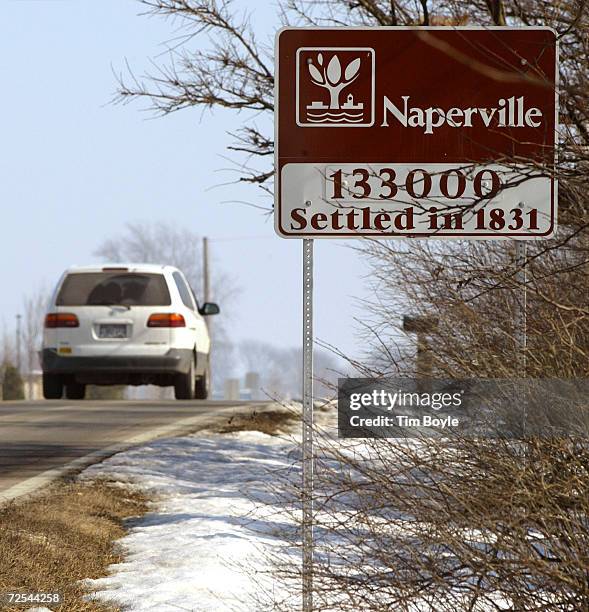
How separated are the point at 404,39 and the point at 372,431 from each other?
5.90 ft

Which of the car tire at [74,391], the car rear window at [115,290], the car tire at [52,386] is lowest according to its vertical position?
the car tire at [74,391]

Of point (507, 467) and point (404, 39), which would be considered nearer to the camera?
point (507, 467)

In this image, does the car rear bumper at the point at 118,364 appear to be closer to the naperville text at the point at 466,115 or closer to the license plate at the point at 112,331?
the license plate at the point at 112,331

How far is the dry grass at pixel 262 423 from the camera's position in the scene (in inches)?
549

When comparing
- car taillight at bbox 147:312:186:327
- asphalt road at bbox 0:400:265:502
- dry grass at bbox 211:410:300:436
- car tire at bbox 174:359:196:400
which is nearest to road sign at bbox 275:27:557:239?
asphalt road at bbox 0:400:265:502

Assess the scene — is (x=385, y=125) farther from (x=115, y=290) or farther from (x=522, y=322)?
(x=115, y=290)

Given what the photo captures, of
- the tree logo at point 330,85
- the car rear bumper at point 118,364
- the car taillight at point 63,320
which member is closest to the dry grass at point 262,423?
the car rear bumper at point 118,364

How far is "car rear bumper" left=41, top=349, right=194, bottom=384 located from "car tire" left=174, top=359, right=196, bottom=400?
1.33 feet

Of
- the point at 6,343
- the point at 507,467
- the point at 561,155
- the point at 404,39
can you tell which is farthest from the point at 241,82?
the point at 6,343

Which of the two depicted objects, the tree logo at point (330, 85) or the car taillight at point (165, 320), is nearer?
the tree logo at point (330, 85)

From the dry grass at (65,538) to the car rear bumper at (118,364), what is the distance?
858 centimetres

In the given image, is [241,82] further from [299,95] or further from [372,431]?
[372,431]

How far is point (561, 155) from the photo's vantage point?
17.7ft

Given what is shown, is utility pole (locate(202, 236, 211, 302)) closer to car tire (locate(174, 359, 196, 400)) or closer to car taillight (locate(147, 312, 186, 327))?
car tire (locate(174, 359, 196, 400))
